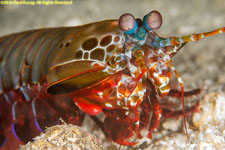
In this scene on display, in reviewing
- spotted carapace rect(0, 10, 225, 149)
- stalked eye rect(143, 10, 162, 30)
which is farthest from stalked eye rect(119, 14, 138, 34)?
stalked eye rect(143, 10, 162, 30)

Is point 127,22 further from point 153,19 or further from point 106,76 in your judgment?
point 106,76

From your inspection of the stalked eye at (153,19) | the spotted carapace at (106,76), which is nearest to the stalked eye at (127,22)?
the spotted carapace at (106,76)

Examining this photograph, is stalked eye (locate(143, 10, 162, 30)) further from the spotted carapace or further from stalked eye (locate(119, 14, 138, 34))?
stalked eye (locate(119, 14, 138, 34))

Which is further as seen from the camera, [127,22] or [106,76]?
[106,76]

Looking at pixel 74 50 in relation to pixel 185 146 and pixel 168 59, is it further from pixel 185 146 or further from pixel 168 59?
pixel 185 146

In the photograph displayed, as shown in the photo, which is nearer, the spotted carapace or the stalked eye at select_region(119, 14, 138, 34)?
the stalked eye at select_region(119, 14, 138, 34)

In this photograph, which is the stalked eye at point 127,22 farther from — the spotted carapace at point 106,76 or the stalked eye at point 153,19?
the stalked eye at point 153,19

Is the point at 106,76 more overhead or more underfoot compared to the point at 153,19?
more underfoot

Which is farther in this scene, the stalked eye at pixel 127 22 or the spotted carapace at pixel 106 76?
the spotted carapace at pixel 106 76

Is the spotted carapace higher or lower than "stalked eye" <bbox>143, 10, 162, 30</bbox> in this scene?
lower

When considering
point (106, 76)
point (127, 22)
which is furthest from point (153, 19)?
point (106, 76)

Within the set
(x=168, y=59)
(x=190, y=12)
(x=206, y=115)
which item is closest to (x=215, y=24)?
(x=190, y=12)
